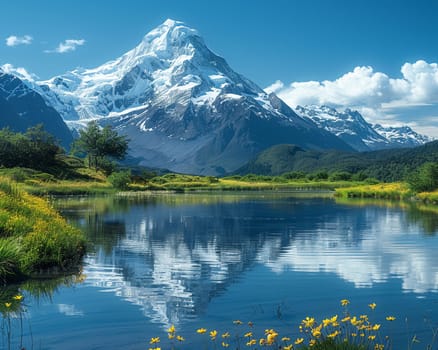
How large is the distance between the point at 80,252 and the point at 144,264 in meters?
3.67

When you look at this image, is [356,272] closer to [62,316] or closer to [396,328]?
[396,328]

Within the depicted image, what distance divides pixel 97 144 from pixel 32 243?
141m

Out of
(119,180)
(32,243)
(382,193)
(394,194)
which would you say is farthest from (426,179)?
(32,243)

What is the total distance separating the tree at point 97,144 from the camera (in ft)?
529

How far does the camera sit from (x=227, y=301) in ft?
66.9

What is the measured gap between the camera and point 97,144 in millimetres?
161625

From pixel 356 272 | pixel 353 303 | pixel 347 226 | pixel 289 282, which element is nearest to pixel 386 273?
pixel 356 272

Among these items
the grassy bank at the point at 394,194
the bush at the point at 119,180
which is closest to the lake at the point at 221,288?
the grassy bank at the point at 394,194

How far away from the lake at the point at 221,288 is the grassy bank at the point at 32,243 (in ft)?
3.22

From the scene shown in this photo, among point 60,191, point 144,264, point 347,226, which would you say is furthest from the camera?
point 60,191

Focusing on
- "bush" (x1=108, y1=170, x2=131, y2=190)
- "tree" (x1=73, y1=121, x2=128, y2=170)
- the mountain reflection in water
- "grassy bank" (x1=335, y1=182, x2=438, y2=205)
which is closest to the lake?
the mountain reflection in water

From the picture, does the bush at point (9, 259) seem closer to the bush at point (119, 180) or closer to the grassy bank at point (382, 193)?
the grassy bank at point (382, 193)

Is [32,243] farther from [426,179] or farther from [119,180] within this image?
[119,180]

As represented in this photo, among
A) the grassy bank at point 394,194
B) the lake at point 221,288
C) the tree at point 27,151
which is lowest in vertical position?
the lake at point 221,288
